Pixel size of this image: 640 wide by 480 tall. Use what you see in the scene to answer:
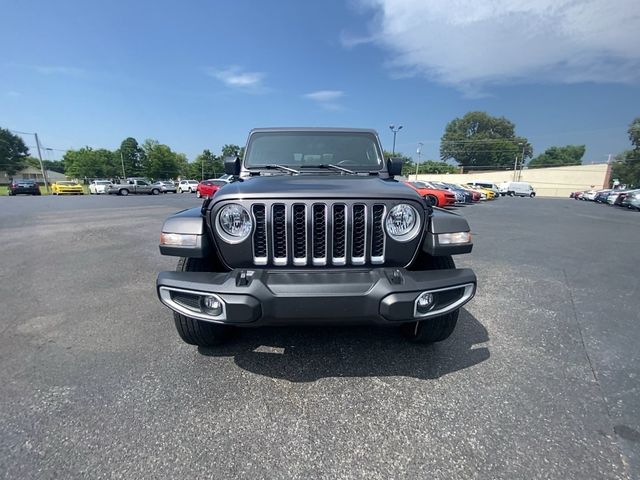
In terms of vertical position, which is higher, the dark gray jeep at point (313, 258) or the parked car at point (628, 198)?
the dark gray jeep at point (313, 258)

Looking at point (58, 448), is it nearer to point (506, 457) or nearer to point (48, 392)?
point (48, 392)

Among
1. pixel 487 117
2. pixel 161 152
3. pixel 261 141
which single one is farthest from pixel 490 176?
pixel 261 141

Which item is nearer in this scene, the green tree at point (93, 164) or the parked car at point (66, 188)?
the parked car at point (66, 188)

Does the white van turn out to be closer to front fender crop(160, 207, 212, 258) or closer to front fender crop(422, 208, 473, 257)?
front fender crop(422, 208, 473, 257)

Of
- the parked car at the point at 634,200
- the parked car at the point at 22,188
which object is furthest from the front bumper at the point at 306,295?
the parked car at the point at 22,188

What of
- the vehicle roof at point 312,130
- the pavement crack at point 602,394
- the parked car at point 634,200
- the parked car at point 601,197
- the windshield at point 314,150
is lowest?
the parked car at point 601,197

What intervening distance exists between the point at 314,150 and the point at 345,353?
2.18 meters

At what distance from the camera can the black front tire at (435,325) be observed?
243 cm

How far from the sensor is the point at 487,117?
324 ft

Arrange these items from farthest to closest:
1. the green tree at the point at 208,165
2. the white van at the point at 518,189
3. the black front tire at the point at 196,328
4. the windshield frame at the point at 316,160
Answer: the green tree at the point at 208,165 → the white van at the point at 518,189 → the windshield frame at the point at 316,160 → the black front tire at the point at 196,328

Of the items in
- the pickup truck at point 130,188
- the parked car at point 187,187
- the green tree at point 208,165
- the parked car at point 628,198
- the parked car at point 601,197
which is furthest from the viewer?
the green tree at point 208,165

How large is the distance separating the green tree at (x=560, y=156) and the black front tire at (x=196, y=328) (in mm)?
130806

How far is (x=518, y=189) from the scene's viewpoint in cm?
4759

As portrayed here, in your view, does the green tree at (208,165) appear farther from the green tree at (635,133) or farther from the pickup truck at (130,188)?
the green tree at (635,133)
